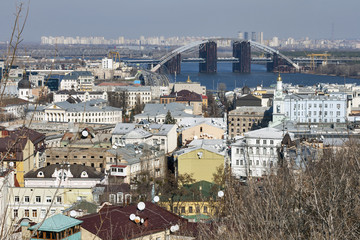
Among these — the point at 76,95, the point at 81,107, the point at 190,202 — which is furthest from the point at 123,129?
the point at 76,95

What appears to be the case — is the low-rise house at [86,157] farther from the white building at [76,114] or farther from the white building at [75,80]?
the white building at [75,80]

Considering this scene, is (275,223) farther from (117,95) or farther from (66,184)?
(117,95)

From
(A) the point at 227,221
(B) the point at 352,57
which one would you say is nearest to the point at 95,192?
(A) the point at 227,221

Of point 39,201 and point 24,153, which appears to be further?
point 24,153

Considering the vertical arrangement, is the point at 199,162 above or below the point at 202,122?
below

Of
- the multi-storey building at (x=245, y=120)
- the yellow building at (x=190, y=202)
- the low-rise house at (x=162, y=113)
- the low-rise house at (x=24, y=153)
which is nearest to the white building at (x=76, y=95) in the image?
the low-rise house at (x=162, y=113)

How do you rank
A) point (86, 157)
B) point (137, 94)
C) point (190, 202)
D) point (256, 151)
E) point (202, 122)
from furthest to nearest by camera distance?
point (137, 94)
point (202, 122)
point (256, 151)
point (86, 157)
point (190, 202)

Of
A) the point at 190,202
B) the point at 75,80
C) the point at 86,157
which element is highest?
the point at 75,80

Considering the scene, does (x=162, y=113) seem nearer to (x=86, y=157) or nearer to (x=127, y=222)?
(x=86, y=157)
